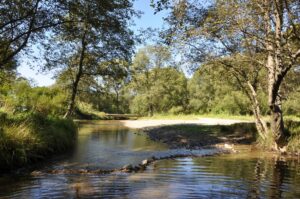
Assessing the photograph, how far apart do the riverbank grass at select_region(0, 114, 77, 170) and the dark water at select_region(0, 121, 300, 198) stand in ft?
2.81

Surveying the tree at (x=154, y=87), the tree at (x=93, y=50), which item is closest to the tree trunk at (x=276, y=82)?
the tree at (x=93, y=50)

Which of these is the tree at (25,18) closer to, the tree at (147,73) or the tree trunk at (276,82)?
the tree trunk at (276,82)

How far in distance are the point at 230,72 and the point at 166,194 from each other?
14027 mm

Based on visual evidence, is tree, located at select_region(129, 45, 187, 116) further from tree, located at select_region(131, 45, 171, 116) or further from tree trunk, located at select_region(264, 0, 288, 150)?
tree trunk, located at select_region(264, 0, 288, 150)

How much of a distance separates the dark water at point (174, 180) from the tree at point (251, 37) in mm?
4049

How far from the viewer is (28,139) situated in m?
13.9

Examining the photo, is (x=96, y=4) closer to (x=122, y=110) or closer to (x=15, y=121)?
(x=15, y=121)

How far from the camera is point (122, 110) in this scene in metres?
111

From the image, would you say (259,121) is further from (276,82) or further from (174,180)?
(174,180)

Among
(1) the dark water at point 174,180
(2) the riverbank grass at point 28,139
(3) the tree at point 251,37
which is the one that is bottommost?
(1) the dark water at point 174,180

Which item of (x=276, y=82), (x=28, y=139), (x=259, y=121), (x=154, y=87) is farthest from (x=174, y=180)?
(x=154, y=87)

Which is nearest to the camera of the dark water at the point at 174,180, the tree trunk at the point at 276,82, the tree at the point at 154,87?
the dark water at the point at 174,180

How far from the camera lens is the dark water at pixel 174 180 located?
9.35 m

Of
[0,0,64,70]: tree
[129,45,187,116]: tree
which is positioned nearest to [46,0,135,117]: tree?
[0,0,64,70]: tree
